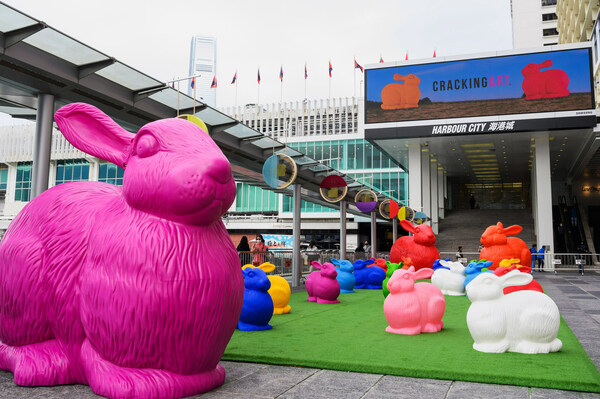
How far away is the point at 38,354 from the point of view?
13.1ft

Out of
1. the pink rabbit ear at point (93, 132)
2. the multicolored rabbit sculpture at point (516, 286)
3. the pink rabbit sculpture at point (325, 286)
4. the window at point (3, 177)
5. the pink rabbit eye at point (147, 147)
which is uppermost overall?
the window at point (3, 177)

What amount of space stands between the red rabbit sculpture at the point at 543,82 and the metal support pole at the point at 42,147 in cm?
2483

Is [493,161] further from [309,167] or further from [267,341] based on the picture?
[267,341]

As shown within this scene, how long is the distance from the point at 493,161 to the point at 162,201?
35.0 metres

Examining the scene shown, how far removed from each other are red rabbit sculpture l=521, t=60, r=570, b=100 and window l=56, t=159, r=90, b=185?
114 feet

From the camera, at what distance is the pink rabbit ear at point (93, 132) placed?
4.07m

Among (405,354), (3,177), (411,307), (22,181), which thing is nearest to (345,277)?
(411,307)

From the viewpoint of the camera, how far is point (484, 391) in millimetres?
4160

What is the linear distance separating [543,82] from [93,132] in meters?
26.4

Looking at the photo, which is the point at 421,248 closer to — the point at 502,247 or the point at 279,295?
the point at 502,247

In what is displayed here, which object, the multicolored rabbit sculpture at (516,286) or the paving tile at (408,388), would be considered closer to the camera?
the paving tile at (408,388)

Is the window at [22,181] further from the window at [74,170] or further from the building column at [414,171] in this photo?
the building column at [414,171]

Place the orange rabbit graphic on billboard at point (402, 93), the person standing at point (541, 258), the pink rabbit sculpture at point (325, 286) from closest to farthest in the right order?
the pink rabbit sculpture at point (325, 286)
the person standing at point (541, 258)
the orange rabbit graphic on billboard at point (402, 93)

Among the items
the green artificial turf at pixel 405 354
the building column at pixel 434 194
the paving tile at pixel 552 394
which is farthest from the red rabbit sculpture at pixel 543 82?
the paving tile at pixel 552 394
